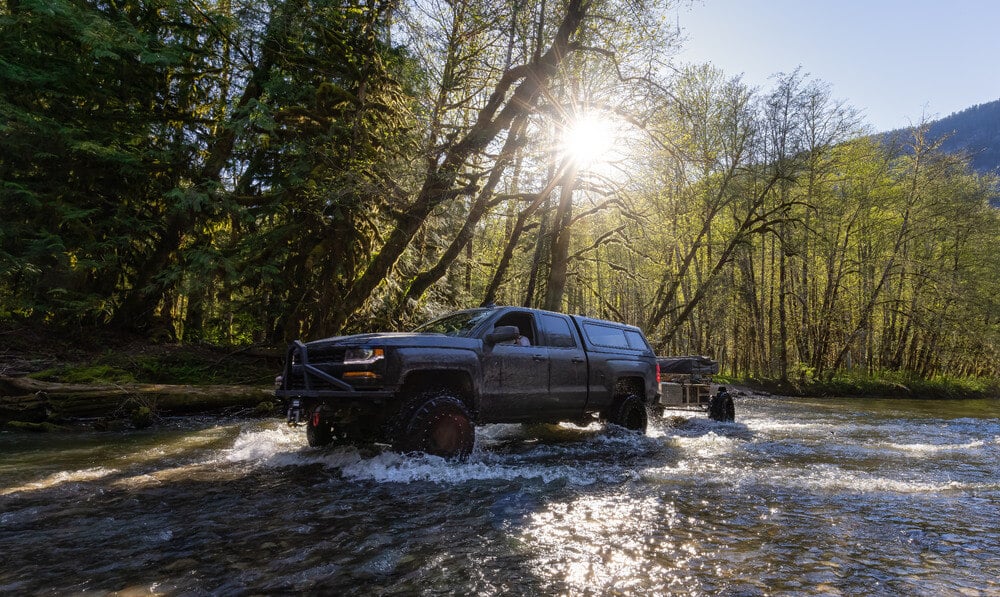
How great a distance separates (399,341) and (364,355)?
0.41 meters

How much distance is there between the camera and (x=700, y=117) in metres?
14.4

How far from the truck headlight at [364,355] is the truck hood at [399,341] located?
62 millimetres

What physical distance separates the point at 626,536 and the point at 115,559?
10.9 ft

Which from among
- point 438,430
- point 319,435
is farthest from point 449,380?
point 319,435

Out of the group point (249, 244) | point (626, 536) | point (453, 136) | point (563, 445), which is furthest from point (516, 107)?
point (626, 536)

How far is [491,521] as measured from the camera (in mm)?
4238

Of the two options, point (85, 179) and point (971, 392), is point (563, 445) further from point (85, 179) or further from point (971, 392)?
point (971, 392)

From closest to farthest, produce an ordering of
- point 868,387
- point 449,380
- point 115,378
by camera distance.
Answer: point 449,380, point 115,378, point 868,387

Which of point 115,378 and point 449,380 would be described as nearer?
point 449,380

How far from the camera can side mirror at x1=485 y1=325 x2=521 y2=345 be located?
6.59 meters

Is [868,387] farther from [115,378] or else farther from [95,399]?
[95,399]

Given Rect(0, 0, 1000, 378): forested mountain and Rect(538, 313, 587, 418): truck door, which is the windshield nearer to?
Rect(538, 313, 587, 418): truck door

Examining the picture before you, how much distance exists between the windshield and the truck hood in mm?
342

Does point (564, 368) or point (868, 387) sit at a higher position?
point (564, 368)
